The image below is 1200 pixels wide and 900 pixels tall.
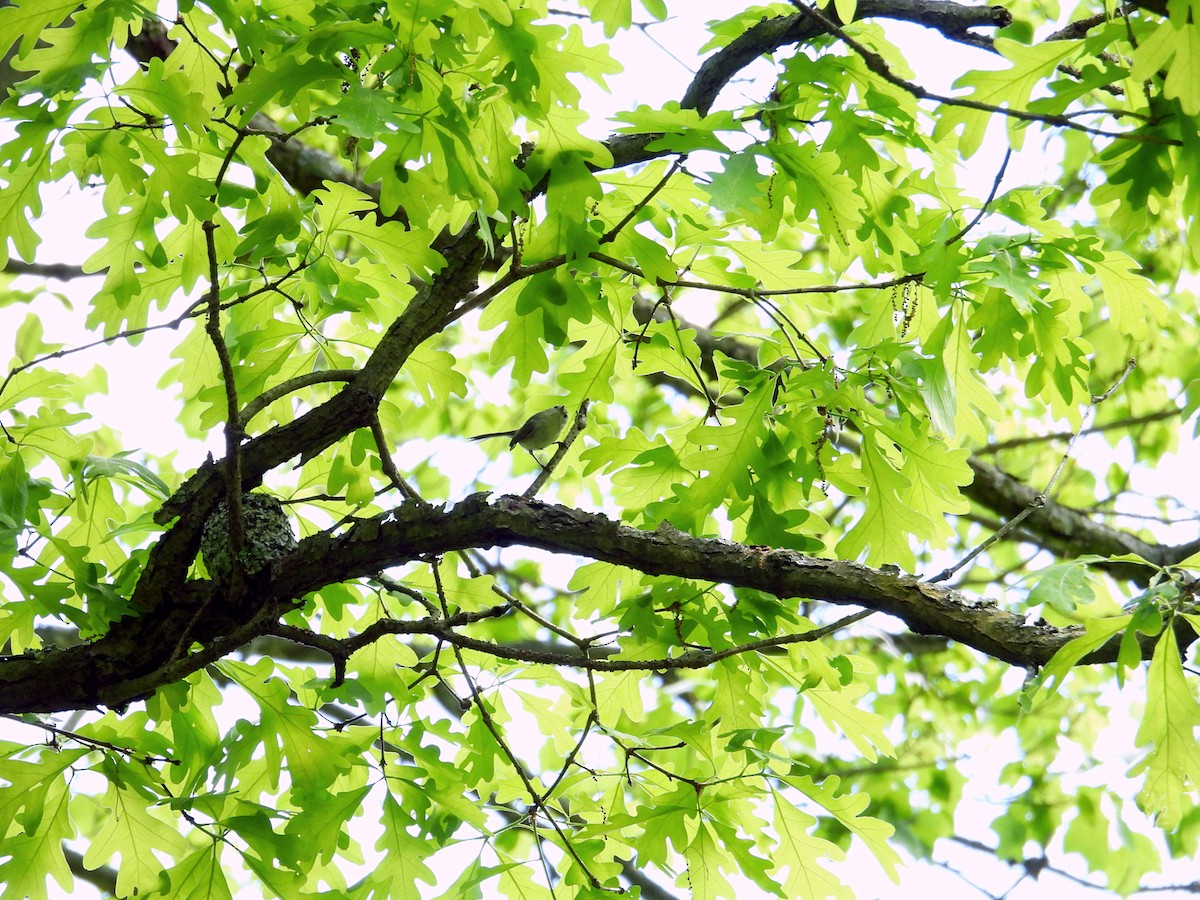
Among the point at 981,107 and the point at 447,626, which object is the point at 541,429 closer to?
the point at 447,626

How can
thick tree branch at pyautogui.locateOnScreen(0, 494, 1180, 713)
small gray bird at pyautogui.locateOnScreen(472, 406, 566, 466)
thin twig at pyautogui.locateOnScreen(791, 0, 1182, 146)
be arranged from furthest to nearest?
1. small gray bird at pyautogui.locateOnScreen(472, 406, 566, 466)
2. thick tree branch at pyautogui.locateOnScreen(0, 494, 1180, 713)
3. thin twig at pyautogui.locateOnScreen(791, 0, 1182, 146)

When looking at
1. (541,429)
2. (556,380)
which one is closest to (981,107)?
(556,380)

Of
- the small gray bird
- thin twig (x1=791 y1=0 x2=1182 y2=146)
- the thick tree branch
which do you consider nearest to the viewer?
thin twig (x1=791 y1=0 x2=1182 y2=146)

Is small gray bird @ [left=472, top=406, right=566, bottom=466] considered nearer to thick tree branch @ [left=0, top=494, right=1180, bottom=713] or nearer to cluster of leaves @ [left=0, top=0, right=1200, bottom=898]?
cluster of leaves @ [left=0, top=0, right=1200, bottom=898]

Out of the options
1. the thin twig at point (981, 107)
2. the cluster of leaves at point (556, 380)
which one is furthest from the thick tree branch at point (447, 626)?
the thin twig at point (981, 107)

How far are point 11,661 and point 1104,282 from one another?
235 centimetres

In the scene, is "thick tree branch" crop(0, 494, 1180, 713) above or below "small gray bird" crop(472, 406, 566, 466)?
below

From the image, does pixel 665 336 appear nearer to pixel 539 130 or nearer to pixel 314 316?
pixel 539 130

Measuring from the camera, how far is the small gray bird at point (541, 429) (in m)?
2.85

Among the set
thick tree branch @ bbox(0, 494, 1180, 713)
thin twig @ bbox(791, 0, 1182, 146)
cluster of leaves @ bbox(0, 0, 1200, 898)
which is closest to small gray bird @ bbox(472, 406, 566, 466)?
cluster of leaves @ bbox(0, 0, 1200, 898)

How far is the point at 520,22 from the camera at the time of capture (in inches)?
65.8

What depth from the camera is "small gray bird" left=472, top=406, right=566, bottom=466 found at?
112 inches

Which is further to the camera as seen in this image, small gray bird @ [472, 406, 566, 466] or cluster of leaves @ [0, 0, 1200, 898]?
small gray bird @ [472, 406, 566, 466]

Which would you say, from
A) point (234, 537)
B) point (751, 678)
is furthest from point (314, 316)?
point (751, 678)
